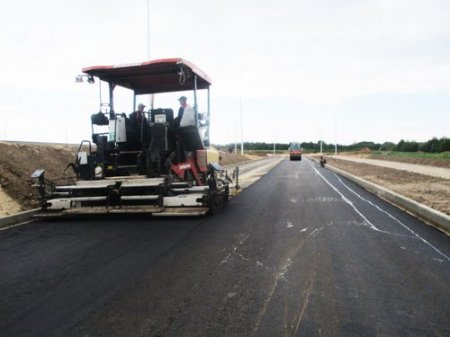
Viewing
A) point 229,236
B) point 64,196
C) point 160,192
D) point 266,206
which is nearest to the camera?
point 229,236

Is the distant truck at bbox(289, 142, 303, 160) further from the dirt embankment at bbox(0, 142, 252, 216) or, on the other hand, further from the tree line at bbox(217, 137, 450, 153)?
the dirt embankment at bbox(0, 142, 252, 216)

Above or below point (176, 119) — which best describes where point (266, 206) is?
below

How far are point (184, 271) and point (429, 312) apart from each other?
2772 millimetres

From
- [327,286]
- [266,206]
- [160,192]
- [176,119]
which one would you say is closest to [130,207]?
Answer: [160,192]

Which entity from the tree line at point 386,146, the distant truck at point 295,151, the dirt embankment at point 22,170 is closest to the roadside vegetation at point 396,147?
the tree line at point 386,146

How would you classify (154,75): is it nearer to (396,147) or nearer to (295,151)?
(295,151)

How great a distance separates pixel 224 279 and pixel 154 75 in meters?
7.07

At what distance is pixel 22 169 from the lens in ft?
42.9


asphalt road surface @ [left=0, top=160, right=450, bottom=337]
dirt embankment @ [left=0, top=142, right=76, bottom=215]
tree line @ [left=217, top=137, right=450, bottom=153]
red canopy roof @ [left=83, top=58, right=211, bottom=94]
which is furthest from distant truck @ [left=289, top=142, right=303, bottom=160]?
asphalt road surface @ [left=0, top=160, right=450, bottom=337]

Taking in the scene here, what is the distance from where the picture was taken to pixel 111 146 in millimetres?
10461

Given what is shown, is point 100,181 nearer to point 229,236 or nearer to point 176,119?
point 176,119

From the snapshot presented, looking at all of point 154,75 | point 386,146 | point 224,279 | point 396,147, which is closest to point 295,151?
point 396,147

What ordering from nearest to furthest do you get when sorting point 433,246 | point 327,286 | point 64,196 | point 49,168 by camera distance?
point 327,286 → point 433,246 → point 64,196 → point 49,168

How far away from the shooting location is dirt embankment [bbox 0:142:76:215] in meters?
11.1
